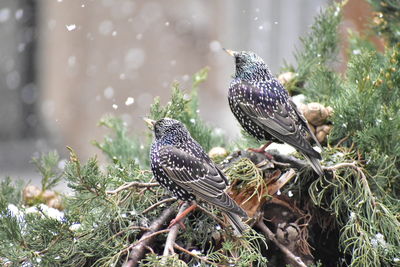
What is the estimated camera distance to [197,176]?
2104mm

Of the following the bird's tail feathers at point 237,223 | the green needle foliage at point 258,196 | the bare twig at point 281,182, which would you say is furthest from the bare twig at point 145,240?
the bare twig at point 281,182

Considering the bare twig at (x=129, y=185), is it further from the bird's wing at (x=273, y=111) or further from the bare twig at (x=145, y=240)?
the bird's wing at (x=273, y=111)

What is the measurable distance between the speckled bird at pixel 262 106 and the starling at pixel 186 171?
0.87 ft

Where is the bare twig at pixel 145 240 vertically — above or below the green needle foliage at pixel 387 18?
below

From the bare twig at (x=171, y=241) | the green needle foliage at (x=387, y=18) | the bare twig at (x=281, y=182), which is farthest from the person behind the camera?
the green needle foliage at (x=387, y=18)

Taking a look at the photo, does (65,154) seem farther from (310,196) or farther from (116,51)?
(310,196)

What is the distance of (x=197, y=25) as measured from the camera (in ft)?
20.9

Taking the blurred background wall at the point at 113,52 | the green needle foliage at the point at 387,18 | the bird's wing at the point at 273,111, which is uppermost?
the green needle foliage at the point at 387,18

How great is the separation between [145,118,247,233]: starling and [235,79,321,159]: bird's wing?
0.88ft

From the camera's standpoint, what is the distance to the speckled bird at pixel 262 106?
2322 mm

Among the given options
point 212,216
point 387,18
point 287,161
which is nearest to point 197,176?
point 212,216

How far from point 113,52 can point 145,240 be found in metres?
4.45

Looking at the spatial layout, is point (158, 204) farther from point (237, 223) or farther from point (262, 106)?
point (262, 106)

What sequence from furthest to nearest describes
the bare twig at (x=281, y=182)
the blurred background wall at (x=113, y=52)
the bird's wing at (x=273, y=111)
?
the blurred background wall at (x=113, y=52) → the bird's wing at (x=273, y=111) → the bare twig at (x=281, y=182)
